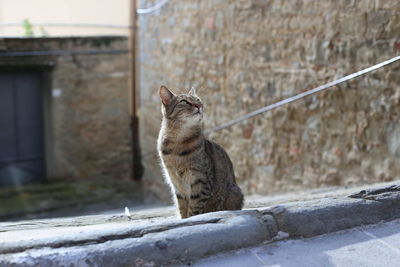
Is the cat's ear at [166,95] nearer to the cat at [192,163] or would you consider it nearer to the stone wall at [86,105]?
the cat at [192,163]

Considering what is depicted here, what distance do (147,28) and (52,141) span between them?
2.85 meters

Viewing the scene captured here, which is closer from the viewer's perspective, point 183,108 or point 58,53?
point 183,108

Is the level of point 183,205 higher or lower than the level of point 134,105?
lower

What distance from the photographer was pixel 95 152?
1034cm

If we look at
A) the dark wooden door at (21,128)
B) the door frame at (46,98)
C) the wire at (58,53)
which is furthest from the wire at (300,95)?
the dark wooden door at (21,128)

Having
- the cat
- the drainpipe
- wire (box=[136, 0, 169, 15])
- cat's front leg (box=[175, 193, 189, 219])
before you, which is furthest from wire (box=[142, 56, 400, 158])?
the drainpipe

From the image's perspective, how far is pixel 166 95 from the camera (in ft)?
11.7

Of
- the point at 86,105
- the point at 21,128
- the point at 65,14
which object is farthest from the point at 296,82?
the point at 65,14

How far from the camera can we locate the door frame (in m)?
9.26

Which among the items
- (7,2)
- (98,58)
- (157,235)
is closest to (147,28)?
(98,58)

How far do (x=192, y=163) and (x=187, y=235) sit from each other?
3.35 ft

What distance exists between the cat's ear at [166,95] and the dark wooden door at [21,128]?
21.8 ft

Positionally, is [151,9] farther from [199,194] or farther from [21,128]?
[199,194]

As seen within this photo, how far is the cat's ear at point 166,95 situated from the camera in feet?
11.6
